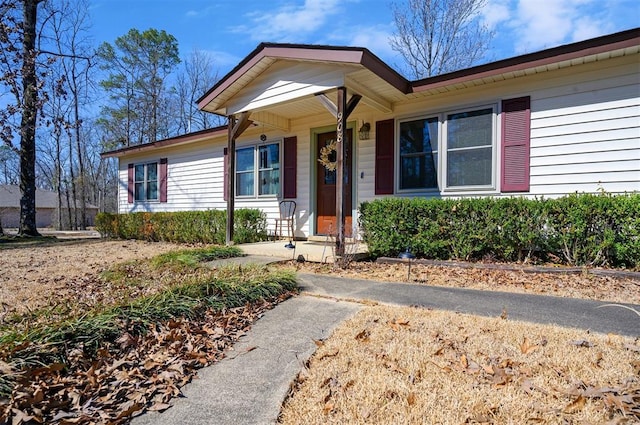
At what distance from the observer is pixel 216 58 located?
2327 centimetres

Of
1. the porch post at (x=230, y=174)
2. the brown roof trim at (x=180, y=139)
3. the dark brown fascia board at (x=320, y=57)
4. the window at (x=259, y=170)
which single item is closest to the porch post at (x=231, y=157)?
the porch post at (x=230, y=174)

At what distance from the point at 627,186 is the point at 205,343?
5693mm

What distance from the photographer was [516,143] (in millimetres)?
5586

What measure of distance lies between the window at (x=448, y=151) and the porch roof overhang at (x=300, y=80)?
2.59 feet

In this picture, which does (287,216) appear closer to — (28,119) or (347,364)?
(347,364)

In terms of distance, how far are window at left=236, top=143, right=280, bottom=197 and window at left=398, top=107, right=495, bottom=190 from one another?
131 inches

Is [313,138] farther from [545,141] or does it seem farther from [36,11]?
[36,11]

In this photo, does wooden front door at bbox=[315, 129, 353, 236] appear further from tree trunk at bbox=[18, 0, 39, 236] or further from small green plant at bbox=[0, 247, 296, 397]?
tree trunk at bbox=[18, 0, 39, 236]

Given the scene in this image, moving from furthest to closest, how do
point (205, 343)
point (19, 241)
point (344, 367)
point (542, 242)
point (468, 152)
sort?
point (19, 241), point (468, 152), point (542, 242), point (205, 343), point (344, 367)

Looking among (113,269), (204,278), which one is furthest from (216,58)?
(204,278)

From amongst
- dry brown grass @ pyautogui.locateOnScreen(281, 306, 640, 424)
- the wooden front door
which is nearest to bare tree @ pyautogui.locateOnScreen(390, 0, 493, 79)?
the wooden front door

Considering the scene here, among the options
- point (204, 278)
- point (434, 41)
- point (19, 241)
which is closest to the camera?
point (204, 278)

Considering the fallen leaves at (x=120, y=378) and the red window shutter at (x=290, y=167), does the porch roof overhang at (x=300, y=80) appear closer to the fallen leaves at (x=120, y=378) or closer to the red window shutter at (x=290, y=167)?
the red window shutter at (x=290, y=167)

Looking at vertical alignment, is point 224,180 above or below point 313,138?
below
